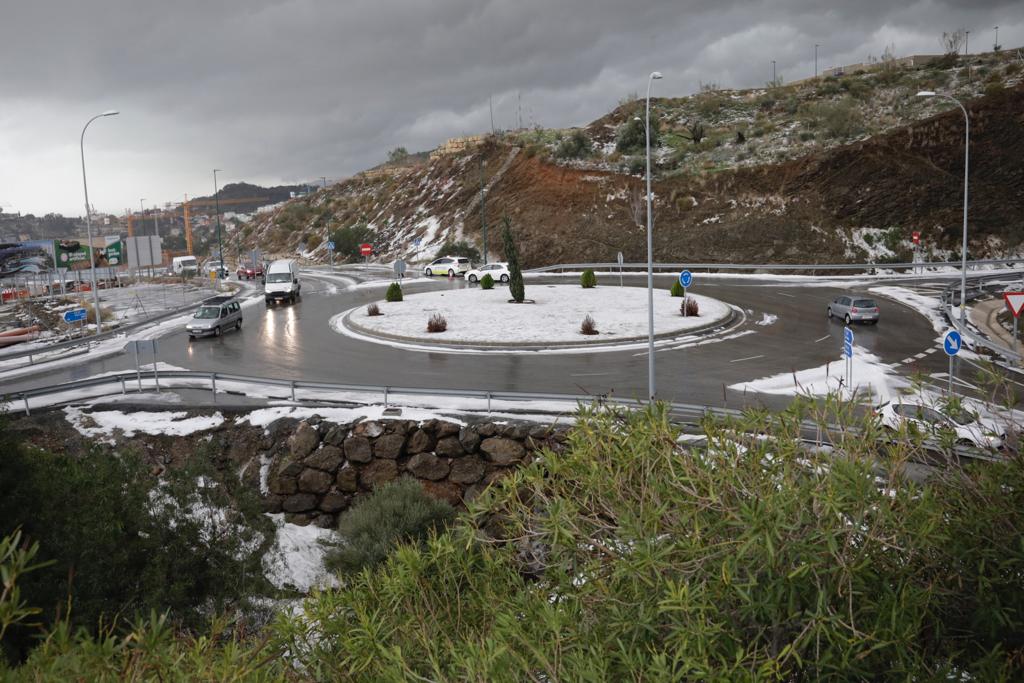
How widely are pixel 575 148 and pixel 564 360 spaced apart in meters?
53.9

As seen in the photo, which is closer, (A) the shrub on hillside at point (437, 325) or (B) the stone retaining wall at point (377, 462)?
(B) the stone retaining wall at point (377, 462)

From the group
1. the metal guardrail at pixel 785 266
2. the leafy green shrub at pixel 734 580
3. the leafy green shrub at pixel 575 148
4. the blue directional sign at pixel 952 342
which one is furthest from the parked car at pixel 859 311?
the leafy green shrub at pixel 575 148

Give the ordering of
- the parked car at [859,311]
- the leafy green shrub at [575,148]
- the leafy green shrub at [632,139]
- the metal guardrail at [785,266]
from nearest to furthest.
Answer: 1. the parked car at [859,311]
2. the metal guardrail at [785,266]
3. the leafy green shrub at [632,139]
4. the leafy green shrub at [575,148]

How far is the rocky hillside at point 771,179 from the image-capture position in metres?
52.1

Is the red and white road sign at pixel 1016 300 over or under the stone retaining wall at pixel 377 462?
over

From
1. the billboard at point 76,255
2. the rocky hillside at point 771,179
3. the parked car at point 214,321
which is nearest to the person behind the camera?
the parked car at point 214,321

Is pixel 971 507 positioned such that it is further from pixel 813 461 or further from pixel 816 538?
pixel 816 538

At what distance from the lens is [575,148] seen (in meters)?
72.4

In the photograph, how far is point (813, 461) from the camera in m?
4.86

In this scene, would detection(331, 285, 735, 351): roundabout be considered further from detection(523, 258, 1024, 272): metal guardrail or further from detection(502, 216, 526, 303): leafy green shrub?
detection(523, 258, 1024, 272): metal guardrail

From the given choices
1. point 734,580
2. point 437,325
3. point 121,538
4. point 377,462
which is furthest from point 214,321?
point 734,580

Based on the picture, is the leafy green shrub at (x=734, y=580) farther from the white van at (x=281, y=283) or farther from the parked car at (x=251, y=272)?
the parked car at (x=251, y=272)

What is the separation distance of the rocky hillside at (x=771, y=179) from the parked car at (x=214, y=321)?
106 feet

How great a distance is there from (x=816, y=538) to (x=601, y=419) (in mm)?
2376
